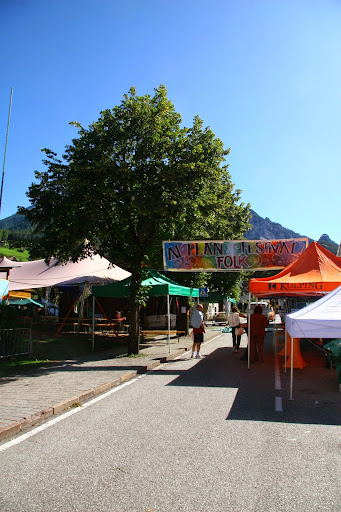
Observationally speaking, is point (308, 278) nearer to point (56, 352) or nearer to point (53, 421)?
point (53, 421)

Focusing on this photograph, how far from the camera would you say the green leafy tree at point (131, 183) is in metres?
13.4

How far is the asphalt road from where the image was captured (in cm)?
369

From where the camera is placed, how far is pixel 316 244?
13.7 metres

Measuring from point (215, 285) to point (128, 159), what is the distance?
26.7 meters

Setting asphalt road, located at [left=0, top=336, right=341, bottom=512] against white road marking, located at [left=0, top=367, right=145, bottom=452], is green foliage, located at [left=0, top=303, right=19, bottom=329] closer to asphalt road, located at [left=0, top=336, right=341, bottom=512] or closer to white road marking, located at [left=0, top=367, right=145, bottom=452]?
white road marking, located at [left=0, top=367, right=145, bottom=452]

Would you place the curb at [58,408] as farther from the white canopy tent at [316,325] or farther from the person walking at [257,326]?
the white canopy tent at [316,325]

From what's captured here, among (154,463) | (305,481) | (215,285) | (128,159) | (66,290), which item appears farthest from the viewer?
(215,285)

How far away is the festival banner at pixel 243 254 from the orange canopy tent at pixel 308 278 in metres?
0.93

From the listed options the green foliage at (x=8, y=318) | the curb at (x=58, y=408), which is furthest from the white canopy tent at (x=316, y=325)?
the green foliage at (x=8, y=318)

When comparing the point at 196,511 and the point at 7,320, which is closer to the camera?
the point at 196,511

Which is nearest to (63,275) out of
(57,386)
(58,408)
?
(57,386)

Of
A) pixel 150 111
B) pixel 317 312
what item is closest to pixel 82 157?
pixel 150 111

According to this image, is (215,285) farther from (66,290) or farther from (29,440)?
(29,440)

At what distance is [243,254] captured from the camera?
14477mm
